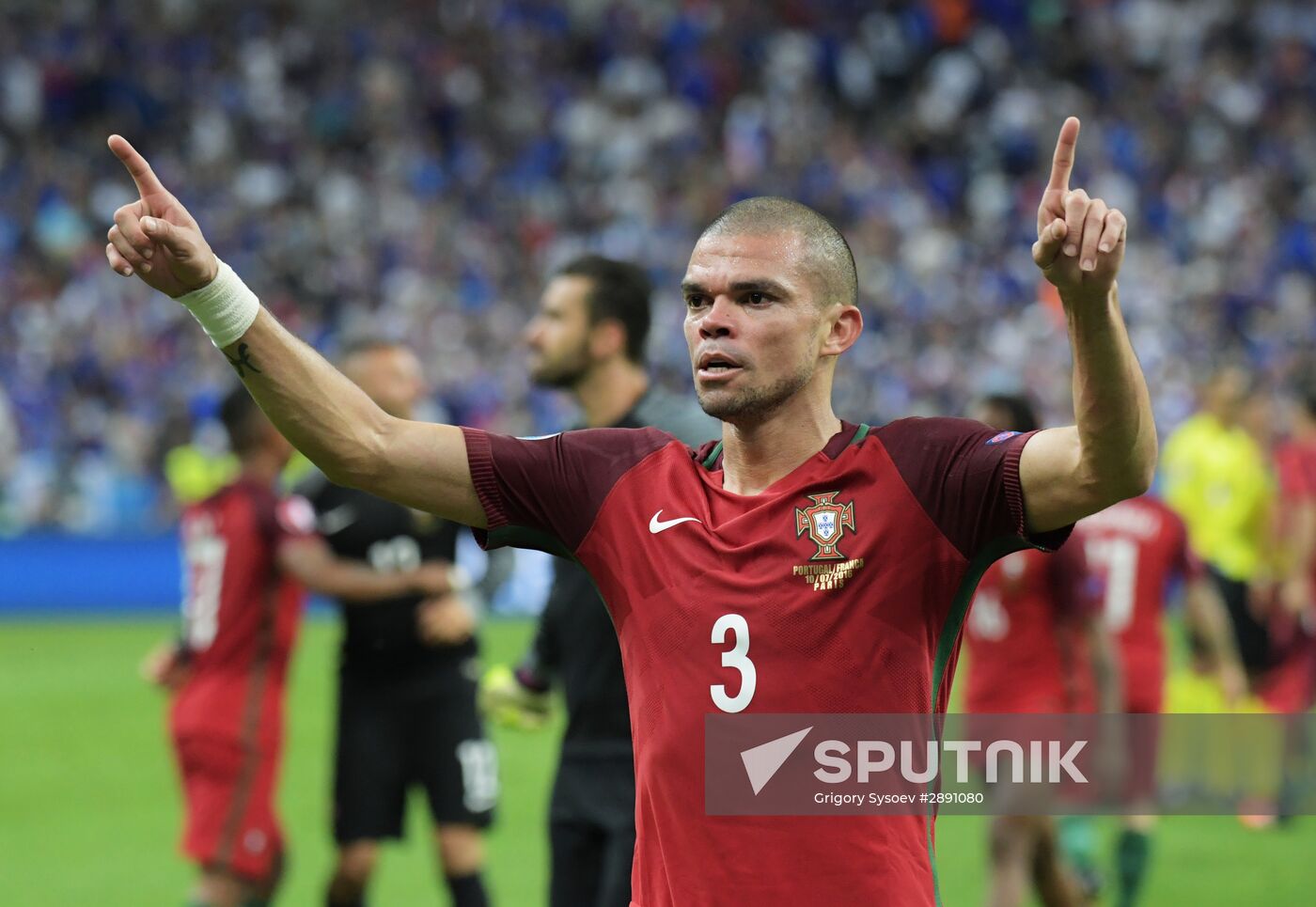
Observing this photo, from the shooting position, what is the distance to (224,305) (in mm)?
3594

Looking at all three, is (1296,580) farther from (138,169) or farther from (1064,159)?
(138,169)

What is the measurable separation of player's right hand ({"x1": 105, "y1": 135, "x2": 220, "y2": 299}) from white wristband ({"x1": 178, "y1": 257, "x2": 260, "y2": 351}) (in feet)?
0.07

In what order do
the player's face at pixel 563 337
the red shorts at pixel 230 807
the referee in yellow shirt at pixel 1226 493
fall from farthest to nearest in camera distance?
the referee in yellow shirt at pixel 1226 493, the red shorts at pixel 230 807, the player's face at pixel 563 337

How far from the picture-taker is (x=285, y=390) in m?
3.61

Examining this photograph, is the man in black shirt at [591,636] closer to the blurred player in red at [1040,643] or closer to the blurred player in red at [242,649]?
the blurred player in red at [242,649]

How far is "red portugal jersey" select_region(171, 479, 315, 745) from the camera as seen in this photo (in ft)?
24.5

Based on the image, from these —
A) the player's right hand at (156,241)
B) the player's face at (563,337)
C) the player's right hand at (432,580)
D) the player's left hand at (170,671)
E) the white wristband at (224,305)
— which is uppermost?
the player's face at (563,337)

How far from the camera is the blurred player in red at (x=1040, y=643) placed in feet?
25.3

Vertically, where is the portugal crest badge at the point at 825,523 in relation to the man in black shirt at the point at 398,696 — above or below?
below

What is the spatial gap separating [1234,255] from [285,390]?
24972 mm

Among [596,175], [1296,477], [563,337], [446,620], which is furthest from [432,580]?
[596,175]

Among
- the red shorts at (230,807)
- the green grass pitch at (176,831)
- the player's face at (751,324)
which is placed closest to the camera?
the player's face at (751,324)

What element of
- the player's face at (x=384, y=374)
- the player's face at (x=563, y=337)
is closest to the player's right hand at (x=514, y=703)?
the player's face at (x=563, y=337)

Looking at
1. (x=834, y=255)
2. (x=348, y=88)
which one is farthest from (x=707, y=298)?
(x=348, y=88)
